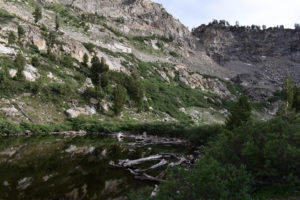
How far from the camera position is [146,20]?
5645 inches

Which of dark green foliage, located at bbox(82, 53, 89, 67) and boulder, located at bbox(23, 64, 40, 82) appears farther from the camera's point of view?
dark green foliage, located at bbox(82, 53, 89, 67)

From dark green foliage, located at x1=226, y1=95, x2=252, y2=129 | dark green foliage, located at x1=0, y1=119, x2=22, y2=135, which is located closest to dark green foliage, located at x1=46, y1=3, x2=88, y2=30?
dark green foliage, located at x1=0, y1=119, x2=22, y2=135

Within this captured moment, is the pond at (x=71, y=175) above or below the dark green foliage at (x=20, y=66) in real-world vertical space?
below

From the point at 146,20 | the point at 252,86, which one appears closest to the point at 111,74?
the point at 252,86

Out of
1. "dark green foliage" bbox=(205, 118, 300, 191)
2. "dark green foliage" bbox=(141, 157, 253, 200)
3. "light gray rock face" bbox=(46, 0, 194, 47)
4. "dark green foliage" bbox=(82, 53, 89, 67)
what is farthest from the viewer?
"light gray rock face" bbox=(46, 0, 194, 47)

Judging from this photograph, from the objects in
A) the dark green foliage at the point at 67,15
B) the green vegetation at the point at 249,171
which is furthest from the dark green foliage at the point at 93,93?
the dark green foliage at the point at 67,15

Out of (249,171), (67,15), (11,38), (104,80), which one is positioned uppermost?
(67,15)

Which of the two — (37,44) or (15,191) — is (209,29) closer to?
(37,44)

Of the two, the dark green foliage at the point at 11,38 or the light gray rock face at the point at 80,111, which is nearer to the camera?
the light gray rock face at the point at 80,111

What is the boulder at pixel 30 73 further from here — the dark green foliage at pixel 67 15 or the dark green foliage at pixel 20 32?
the dark green foliage at pixel 67 15

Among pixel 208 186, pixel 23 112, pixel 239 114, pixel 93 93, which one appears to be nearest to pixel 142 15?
pixel 93 93

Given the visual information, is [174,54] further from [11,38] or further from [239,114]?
[239,114]

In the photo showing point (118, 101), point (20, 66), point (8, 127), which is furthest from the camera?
point (118, 101)

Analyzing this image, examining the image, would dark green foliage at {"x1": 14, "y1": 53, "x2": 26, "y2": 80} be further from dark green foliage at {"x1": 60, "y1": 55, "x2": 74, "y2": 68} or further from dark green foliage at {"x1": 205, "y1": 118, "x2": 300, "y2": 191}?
dark green foliage at {"x1": 205, "y1": 118, "x2": 300, "y2": 191}
